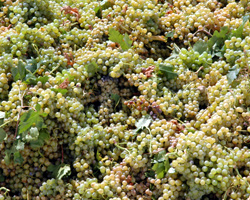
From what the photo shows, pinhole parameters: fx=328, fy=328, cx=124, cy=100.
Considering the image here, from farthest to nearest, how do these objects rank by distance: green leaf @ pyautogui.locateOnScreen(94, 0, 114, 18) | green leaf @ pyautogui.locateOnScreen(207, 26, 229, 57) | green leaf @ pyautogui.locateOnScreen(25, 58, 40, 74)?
1. green leaf @ pyautogui.locateOnScreen(94, 0, 114, 18)
2. green leaf @ pyautogui.locateOnScreen(207, 26, 229, 57)
3. green leaf @ pyautogui.locateOnScreen(25, 58, 40, 74)

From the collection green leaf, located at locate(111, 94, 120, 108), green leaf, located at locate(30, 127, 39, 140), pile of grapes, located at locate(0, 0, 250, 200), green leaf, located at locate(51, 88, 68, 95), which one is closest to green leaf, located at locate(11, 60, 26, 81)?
pile of grapes, located at locate(0, 0, 250, 200)

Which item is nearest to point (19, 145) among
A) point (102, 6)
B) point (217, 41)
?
point (102, 6)

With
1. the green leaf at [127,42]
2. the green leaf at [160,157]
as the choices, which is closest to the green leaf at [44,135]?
the green leaf at [160,157]

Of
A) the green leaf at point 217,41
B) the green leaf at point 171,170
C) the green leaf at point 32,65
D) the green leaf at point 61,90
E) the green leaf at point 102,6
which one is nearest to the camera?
the green leaf at point 171,170

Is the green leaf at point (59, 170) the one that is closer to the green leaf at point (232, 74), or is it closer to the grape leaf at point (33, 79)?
the grape leaf at point (33, 79)

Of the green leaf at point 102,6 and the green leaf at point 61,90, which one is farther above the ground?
the green leaf at point 102,6

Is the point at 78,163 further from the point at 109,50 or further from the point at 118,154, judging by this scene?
the point at 109,50

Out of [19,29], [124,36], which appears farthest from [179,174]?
[19,29]

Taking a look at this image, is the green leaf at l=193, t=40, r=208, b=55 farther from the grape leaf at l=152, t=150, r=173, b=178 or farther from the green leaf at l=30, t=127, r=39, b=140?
the green leaf at l=30, t=127, r=39, b=140
